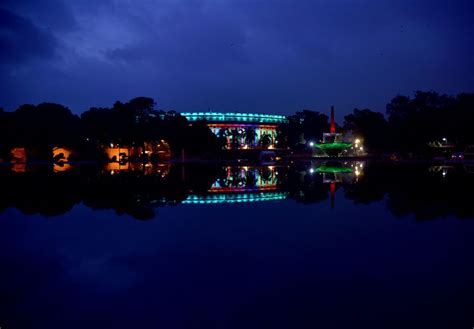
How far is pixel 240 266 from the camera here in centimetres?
700

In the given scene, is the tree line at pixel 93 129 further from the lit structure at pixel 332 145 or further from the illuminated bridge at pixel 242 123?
the illuminated bridge at pixel 242 123

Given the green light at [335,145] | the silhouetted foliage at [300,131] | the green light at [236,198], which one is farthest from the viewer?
the silhouetted foliage at [300,131]

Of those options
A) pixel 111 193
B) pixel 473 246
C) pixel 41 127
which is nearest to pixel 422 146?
pixel 41 127

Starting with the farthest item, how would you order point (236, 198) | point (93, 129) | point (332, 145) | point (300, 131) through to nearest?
point (300, 131) < point (332, 145) < point (93, 129) < point (236, 198)

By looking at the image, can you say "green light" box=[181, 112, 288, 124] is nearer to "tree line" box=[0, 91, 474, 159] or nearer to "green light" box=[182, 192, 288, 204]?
"tree line" box=[0, 91, 474, 159]

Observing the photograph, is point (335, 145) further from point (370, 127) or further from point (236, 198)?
point (236, 198)

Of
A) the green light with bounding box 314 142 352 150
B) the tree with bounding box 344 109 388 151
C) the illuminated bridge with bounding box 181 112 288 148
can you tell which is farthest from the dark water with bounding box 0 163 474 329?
the illuminated bridge with bounding box 181 112 288 148

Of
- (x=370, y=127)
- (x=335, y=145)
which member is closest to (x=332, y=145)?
(x=335, y=145)

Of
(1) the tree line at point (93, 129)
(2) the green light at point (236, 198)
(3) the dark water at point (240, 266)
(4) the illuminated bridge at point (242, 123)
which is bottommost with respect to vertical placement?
(3) the dark water at point (240, 266)

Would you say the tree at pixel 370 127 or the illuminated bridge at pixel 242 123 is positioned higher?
the illuminated bridge at pixel 242 123

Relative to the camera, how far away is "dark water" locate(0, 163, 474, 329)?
5.11 m

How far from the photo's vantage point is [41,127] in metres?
54.3

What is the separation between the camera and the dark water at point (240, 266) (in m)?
5.11

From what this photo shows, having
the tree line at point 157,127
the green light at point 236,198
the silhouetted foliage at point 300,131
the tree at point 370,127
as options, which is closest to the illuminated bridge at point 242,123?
the silhouetted foliage at point 300,131
